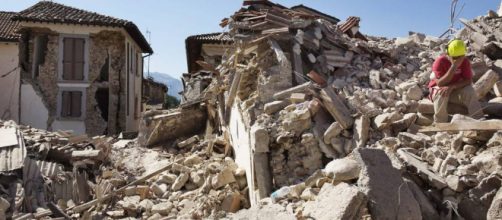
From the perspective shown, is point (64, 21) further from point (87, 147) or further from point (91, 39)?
point (87, 147)

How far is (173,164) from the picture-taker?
9.96m

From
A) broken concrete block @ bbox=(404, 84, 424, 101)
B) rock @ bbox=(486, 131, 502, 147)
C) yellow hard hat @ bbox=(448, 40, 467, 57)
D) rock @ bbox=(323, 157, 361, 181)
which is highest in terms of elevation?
yellow hard hat @ bbox=(448, 40, 467, 57)

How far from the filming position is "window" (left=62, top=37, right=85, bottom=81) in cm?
1903

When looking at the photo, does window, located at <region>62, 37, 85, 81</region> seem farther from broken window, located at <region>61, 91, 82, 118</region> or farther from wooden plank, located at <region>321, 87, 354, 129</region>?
wooden plank, located at <region>321, 87, 354, 129</region>

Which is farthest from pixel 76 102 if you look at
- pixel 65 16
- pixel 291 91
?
pixel 291 91

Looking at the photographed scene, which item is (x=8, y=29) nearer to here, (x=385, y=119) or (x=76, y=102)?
(x=76, y=102)

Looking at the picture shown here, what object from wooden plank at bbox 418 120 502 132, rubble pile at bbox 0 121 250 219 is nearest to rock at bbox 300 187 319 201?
rubble pile at bbox 0 121 250 219

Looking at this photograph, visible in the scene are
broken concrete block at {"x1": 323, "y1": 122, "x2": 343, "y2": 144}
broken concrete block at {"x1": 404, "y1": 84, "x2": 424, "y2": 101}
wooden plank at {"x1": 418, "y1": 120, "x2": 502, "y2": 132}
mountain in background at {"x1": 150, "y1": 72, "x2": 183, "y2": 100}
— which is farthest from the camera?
mountain in background at {"x1": 150, "y1": 72, "x2": 183, "y2": 100}

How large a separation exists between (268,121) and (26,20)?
1488cm

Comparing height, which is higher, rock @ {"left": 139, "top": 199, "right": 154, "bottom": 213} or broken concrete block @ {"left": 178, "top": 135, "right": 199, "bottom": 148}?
broken concrete block @ {"left": 178, "top": 135, "right": 199, "bottom": 148}

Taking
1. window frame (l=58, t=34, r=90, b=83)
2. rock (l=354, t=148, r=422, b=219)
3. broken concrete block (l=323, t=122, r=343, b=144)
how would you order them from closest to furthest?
rock (l=354, t=148, r=422, b=219) → broken concrete block (l=323, t=122, r=343, b=144) → window frame (l=58, t=34, r=90, b=83)

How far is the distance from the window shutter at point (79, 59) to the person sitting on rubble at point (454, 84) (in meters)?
15.8

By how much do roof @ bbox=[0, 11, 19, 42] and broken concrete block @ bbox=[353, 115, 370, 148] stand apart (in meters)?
16.1

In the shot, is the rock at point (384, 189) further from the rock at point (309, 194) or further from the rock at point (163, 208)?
the rock at point (163, 208)
